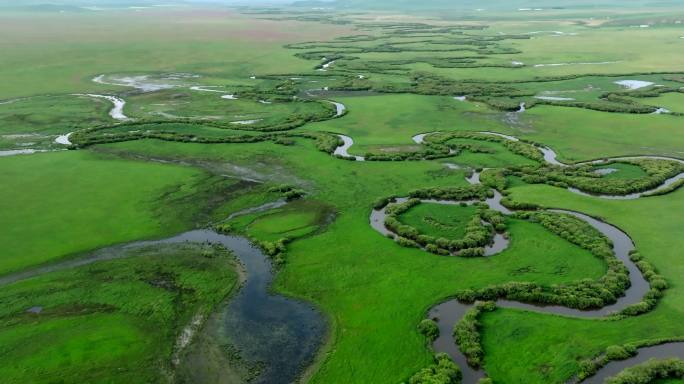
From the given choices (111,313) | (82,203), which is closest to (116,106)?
(82,203)

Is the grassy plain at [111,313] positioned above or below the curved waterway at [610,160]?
below

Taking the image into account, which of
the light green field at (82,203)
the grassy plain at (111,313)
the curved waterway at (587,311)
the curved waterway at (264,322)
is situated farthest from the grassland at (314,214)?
the curved waterway at (264,322)

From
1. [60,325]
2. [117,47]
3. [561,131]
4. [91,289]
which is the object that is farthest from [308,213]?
[117,47]

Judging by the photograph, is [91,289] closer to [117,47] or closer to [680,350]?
[680,350]

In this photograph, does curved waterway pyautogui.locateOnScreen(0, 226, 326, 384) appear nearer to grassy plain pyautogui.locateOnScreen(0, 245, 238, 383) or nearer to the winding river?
grassy plain pyautogui.locateOnScreen(0, 245, 238, 383)

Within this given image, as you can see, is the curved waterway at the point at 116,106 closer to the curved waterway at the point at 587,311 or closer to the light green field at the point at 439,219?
the curved waterway at the point at 587,311

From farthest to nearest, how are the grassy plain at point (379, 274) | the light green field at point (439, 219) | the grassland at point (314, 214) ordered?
the light green field at point (439, 219)
the grassland at point (314, 214)
the grassy plain at point (379, 274)

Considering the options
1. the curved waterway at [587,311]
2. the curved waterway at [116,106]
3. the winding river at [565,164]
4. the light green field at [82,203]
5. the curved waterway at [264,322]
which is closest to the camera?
the curved waterway at [587,311]

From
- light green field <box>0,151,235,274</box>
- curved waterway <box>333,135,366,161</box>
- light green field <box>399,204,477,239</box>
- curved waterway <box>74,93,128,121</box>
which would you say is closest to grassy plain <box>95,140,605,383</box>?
light green field <box>399,204,477,239</box>
